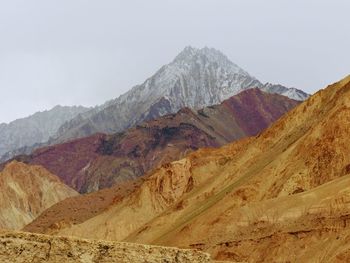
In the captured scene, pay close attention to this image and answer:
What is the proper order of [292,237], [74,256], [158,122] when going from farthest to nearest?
[158,122], [292,237], [74,256]

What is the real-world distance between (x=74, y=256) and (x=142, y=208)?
3178 inches

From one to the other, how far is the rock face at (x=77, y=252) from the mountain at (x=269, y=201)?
88.9 ft

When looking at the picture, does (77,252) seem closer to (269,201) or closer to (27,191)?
(269,201)

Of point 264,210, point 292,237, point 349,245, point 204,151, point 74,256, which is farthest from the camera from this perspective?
point 204,151

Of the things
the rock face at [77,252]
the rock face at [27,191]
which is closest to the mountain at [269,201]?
the rock face at [77,252]

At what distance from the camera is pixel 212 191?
81750 millimetres

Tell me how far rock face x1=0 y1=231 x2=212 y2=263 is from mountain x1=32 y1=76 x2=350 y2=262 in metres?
27.1

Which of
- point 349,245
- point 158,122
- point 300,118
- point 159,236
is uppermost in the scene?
point 158,122

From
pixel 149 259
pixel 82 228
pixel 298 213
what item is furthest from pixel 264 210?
pixel 82 228

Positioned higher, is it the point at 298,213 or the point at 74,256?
the point at 74,256

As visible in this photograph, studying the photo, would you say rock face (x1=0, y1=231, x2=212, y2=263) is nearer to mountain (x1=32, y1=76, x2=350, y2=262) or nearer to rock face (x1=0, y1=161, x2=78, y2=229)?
mountain (x1=32, y1=76, x2=350, y2=262)

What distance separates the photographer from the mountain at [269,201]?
55969 millimetres

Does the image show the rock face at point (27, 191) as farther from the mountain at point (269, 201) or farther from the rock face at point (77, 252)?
the rock face at point (77, 252)

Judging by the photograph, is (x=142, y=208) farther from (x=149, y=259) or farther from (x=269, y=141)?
(x=149, y=259)
